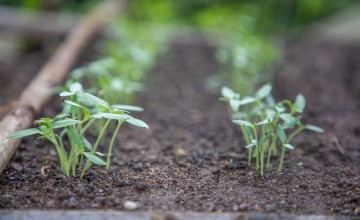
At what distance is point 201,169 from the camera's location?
6.25 ft

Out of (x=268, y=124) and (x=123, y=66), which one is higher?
(x=123, y=66)

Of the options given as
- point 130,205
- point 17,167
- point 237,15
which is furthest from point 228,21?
point 130,205

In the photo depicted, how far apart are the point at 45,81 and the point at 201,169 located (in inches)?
48.5

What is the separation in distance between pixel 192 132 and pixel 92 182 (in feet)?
2.77

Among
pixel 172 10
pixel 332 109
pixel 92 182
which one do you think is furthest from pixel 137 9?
pixel 92 182

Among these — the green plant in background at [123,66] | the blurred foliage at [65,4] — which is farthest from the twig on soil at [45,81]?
the blurred foliage at [65,4]

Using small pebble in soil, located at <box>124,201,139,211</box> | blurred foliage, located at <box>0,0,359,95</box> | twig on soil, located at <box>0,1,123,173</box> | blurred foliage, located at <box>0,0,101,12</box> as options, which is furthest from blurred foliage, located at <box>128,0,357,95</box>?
small pebble in soil, located at <box>124,201,139,211</box>

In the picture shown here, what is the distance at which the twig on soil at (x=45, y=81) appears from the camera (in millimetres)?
1880

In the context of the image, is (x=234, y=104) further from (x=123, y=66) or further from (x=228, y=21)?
(x=228, y=21)

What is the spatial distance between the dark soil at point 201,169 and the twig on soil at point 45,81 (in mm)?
100

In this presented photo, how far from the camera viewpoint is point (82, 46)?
382 cm

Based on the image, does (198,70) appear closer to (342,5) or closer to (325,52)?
(325,52)

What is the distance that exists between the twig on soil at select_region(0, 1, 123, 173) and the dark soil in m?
0.10

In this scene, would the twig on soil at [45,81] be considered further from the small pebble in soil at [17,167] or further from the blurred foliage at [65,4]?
the blurred foliage at [65,4]
